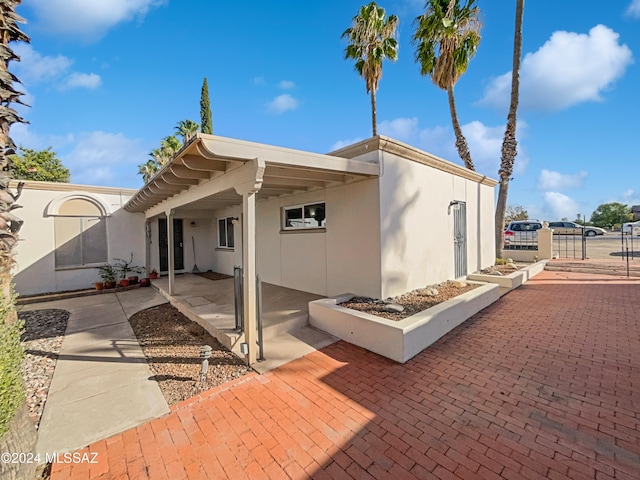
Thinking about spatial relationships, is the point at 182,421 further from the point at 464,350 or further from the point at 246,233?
the point at 464,350

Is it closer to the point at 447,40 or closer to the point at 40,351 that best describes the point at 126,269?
the point at 40,351

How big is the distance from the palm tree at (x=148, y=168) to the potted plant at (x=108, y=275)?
21013 millimetres

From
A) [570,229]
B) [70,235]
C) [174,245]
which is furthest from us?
[570,229]

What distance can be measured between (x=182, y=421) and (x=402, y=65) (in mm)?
16121

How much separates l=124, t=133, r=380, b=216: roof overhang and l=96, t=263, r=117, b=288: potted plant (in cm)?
454

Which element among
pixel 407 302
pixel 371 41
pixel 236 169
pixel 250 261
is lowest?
pixel 407 302

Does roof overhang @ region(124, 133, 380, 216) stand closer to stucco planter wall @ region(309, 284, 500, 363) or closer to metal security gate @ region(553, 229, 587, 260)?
stucco planter wall @ region(309, 284, 500, 363)

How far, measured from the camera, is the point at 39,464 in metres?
2.46

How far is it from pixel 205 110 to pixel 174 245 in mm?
16785

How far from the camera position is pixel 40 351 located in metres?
4.83

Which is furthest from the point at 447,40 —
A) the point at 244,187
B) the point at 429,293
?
the point at 244,187

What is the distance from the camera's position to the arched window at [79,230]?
963 cm

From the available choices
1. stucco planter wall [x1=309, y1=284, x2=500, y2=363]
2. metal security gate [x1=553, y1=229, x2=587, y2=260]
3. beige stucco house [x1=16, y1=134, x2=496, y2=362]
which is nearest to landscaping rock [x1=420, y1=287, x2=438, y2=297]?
beige stucco house [x1=16, y1=134, x2=496, y2=362]

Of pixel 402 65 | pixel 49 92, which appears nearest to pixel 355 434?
pixel 49 92
